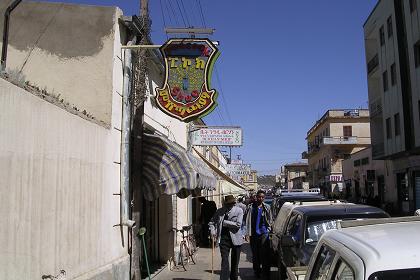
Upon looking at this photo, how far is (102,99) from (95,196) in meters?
1.83

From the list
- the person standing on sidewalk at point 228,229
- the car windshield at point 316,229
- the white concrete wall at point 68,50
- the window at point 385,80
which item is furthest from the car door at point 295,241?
the window at point 385,80

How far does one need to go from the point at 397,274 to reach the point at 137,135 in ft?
26.8

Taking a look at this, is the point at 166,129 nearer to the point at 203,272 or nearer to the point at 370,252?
the point at 203,272

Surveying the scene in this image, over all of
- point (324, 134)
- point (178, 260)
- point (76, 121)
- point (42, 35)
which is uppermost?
point (324, 134)

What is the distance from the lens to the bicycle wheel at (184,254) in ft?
47.7

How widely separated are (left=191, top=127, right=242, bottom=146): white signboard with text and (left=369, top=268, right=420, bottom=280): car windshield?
55.7ft

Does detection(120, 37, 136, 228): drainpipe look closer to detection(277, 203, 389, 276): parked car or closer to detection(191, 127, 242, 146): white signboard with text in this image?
detection(277, 203, 389, 276): parked car

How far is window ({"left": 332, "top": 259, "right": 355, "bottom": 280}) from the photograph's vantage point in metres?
2.83

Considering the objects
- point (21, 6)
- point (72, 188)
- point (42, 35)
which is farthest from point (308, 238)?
point (21, 6)

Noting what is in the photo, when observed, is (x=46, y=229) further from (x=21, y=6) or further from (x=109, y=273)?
(x=21, y=6)

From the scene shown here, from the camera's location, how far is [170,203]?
14820mm

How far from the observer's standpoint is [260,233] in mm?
12125

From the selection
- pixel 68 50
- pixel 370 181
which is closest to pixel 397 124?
pixel 370 181

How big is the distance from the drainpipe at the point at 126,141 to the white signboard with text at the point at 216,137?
31.9 ft
